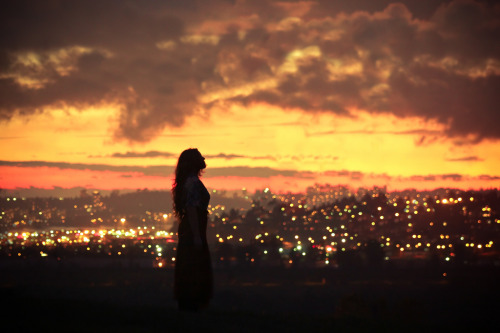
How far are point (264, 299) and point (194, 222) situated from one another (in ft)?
216

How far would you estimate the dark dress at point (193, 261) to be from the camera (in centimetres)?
825

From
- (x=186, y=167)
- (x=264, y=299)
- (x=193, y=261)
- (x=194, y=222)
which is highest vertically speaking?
(x=186, y=167)

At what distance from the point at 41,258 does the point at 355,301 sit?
63031 millimetres

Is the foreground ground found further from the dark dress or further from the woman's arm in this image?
the woman's arm

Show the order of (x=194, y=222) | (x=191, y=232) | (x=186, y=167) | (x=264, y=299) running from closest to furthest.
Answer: (x=194, y=222) < (x=191, y=232) < (x=186, y=167) < (x=264, y=299)

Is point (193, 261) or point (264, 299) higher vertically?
point (193, 261)

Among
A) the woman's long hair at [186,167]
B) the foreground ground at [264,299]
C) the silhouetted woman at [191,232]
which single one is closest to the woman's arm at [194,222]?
the silhouetted woman at [191,232]

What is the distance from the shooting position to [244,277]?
9062 centimetres

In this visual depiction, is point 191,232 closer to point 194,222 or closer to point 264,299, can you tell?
point 194,222

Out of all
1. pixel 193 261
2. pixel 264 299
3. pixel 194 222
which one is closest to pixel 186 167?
pixel 194 222

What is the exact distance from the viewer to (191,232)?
27.3ft

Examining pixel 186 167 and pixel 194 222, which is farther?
pixel 186 167

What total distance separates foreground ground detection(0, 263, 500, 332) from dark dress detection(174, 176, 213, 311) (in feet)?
1.16

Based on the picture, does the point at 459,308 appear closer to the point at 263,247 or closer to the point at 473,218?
the point at 263,247
